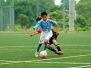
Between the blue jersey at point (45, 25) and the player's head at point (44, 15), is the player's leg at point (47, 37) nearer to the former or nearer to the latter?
the blue jersey at point (45, 25)

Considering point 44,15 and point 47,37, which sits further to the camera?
point 47,37

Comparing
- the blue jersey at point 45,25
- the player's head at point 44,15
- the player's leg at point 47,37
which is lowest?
the player's leg at point 47,37

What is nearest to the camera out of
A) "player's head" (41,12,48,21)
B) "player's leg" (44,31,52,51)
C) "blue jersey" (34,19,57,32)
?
"player's head" (41,12,48,21)

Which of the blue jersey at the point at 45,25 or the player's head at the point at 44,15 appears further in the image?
the blue jersey at the point at 45,25

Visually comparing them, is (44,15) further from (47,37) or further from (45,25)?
(47,37)

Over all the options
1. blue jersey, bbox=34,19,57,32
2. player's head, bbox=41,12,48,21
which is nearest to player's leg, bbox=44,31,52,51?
blue jersey, bbox=34,19,57,32

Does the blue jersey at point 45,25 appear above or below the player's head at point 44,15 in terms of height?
below

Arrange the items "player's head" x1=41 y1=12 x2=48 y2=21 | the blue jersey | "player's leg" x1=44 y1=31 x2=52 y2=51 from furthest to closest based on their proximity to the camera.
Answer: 1. the blue jersey
2. "player's leg" x1=44 y1=31 x2=52 y2=51
3. "player's head" x1=41 y1=12 x2=48 y2=21

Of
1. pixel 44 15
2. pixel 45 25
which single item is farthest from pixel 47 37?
pixel 44 15

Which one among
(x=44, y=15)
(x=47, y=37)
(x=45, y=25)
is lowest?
(x=47, y=37)

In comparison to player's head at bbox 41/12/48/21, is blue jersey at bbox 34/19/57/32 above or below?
below

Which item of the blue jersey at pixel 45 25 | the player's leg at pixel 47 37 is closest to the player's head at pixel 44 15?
the blue jersey at pixel 45 25

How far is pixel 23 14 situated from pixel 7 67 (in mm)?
66409

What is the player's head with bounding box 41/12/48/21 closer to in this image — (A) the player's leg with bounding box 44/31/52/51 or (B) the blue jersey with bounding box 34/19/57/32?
(B) the blue jersey with bounding box 34/19/57/32
